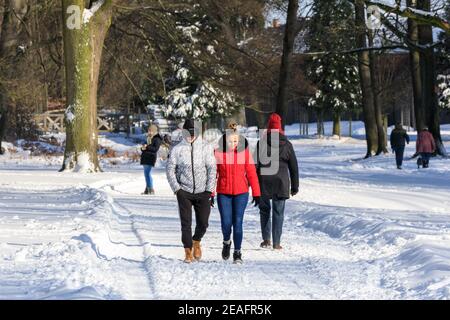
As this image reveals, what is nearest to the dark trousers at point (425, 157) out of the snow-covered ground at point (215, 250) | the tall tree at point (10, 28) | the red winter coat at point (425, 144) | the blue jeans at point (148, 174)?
the red winter coat at point (425, 144)

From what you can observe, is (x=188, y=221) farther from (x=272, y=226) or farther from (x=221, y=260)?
(x=272, y=226)

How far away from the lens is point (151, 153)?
70.7 feet

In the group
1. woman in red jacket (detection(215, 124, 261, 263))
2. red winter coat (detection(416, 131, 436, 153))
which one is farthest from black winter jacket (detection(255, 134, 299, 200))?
red winter coat (detection(416, 131, 436, 153))

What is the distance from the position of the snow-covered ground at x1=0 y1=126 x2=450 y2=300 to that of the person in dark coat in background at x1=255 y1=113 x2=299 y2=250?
16.4 inches

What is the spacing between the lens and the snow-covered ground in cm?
847

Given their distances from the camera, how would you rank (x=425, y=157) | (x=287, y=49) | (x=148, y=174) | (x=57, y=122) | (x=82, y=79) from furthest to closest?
(x=57, y=122) → (x=425, y=157) → (x=287, y=49) → (x=82, y=79) → (x=148, y=174)

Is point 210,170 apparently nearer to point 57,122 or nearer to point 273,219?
point 273,219

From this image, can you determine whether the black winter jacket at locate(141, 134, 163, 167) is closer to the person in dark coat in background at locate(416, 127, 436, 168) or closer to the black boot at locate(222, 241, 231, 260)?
the black boot at locate(222, 241, 231, 260)

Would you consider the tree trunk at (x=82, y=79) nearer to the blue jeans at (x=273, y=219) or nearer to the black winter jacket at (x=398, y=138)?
the black winter jacket at (x=398, y=138)

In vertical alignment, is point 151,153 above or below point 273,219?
above

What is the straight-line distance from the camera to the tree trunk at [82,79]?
81.8 feet

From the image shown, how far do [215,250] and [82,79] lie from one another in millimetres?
14392

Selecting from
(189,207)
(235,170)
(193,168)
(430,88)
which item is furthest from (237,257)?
(430,88)
